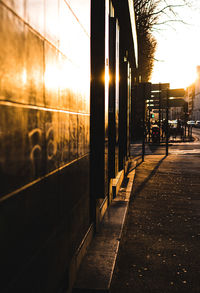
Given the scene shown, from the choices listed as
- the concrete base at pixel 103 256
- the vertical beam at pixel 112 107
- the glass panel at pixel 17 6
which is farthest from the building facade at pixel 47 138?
the vertical beam at pixel 112 107

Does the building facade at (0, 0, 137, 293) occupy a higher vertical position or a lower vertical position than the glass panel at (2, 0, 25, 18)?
lower

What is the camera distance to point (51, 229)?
2.46 metres

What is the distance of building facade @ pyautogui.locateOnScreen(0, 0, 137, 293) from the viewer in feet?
5.58

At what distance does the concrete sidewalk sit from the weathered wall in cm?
72

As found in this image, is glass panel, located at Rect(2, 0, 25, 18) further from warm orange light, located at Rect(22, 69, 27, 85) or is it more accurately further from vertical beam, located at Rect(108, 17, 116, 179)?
vertical beam, located at Rect(108, 17, 116, 179)

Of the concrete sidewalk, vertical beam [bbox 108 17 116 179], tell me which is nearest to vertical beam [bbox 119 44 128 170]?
the concrete sidewalk

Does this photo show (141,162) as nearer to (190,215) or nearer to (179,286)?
(190,215)

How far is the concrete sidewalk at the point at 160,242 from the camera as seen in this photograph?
133 inches

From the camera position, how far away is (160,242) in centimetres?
450

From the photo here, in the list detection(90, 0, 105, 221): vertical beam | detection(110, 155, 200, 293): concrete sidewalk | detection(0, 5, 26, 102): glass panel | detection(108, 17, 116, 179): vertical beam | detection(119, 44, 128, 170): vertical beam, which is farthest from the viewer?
detection(119, 44, 128, 170): vertical beam

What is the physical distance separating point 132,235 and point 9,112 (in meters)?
3.49

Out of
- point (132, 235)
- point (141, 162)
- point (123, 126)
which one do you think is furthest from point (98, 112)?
point (141, 162)

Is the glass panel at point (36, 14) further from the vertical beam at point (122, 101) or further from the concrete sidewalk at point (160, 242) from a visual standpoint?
the vertical beam at point (122, 101)

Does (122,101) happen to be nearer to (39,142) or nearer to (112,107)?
(112,107)
